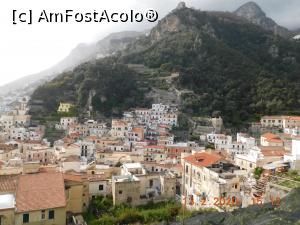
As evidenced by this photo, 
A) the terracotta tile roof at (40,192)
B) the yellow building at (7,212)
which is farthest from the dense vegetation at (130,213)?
the yellow building at (7,212)

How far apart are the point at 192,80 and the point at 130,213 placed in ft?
224

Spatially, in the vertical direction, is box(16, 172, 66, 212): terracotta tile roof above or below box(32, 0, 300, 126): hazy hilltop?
below

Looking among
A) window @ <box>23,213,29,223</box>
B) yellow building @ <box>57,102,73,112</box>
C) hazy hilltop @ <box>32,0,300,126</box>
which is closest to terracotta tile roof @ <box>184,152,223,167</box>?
window @ <box>23,213,29,223</box>

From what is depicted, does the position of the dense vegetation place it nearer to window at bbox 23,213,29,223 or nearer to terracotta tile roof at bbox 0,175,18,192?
window at bbox 23,213,29,223

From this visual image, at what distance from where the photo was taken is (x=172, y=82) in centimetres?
8656

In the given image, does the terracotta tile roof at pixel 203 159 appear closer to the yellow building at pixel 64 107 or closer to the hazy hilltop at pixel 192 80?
the hazy hilltop at pixel 192 80

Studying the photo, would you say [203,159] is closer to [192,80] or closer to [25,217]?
[25,217]

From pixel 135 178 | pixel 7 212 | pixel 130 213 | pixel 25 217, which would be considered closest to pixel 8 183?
pixel 7 212

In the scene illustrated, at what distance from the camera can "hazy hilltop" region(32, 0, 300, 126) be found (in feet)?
258

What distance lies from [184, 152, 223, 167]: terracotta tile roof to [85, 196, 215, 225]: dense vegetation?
3340 millimetres

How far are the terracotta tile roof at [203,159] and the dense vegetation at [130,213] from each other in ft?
11.0

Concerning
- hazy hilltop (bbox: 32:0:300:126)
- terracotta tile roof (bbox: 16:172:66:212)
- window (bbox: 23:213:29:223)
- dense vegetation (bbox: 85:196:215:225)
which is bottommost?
dense vegetation (bbox: 85:196:215:225)

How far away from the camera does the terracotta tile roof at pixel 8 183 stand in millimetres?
20922

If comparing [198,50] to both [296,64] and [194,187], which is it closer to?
[296,64]
